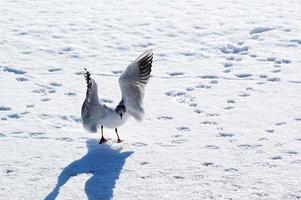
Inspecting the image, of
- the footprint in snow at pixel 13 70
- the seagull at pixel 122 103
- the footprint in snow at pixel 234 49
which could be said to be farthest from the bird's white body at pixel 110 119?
the footprint in snow at pixel 234 49

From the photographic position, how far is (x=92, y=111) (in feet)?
21.9

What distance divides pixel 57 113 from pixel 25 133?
2.49 feet

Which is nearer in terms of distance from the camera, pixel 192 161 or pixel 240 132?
pixel 192 161

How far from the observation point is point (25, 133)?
699 cm

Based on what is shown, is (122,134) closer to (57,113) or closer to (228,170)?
(57,113)

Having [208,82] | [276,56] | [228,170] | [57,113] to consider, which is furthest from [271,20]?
[228,170]

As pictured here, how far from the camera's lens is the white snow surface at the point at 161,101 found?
5879 mm

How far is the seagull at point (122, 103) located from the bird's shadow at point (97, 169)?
25cm

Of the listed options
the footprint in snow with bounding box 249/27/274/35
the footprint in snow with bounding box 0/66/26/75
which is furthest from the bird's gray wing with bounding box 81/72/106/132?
the footprint in snow with bounding box 249/27/274/35

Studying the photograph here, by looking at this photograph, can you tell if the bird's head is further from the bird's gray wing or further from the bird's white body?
the bird's gray wing

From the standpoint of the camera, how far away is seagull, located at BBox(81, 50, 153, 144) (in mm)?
6621

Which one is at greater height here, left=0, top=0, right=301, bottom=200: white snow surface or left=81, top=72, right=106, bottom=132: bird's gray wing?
left=81, top=72, right=106, bottom=132: bird's gray wing

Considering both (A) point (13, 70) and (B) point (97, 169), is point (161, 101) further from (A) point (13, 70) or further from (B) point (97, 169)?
(A) point (13, 70)

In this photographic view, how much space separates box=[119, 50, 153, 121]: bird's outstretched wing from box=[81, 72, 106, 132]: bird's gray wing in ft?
1.44
